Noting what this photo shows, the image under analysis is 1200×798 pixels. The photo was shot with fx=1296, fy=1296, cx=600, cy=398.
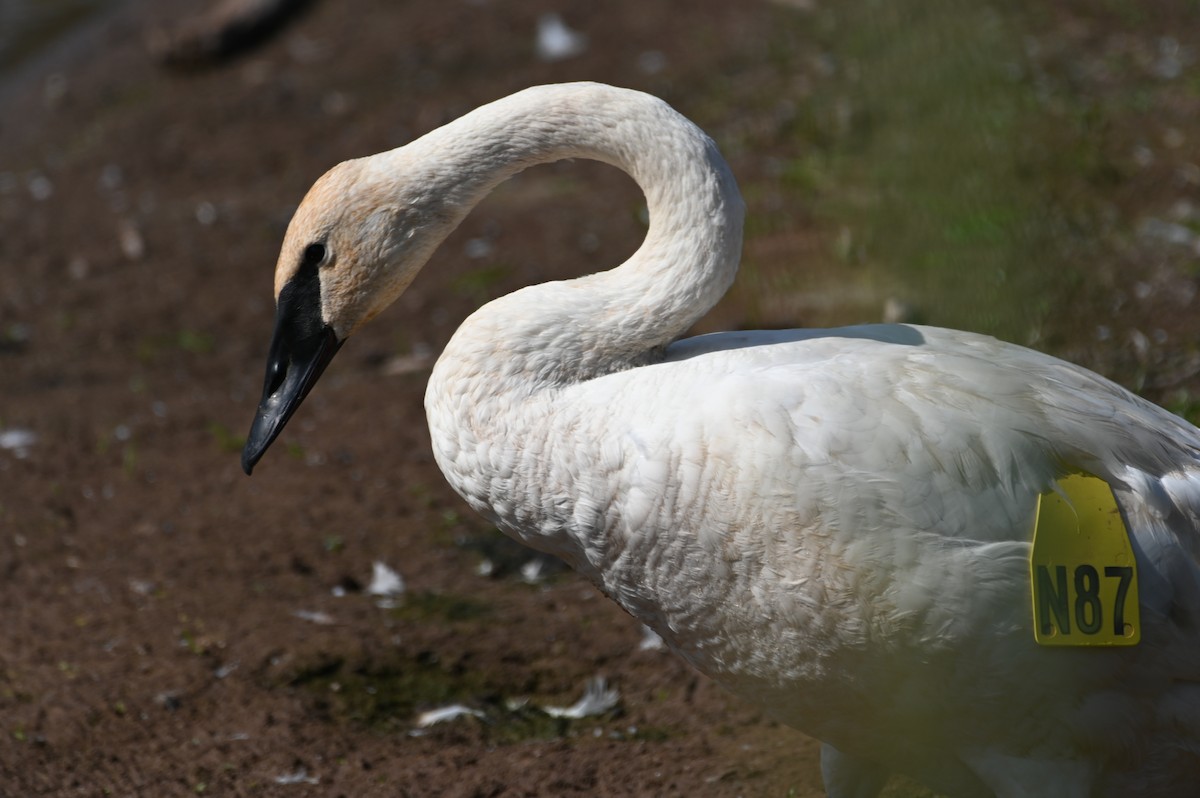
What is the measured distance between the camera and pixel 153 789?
3414 millimetres

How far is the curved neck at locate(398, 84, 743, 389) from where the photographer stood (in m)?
2.80

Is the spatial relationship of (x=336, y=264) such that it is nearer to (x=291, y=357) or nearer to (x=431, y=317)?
(x=291, y=357)

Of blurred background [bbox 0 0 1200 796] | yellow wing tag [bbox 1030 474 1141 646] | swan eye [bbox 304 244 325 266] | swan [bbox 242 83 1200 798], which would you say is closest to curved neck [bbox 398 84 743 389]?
swan [bbox 242 83 1200 798]

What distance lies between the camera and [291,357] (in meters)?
3.07

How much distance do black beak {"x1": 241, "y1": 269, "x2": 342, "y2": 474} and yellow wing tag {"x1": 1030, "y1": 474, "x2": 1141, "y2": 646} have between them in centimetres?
163

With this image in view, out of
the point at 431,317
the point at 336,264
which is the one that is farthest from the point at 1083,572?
the point at 431,317

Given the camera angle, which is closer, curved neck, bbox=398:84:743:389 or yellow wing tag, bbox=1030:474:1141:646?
yellow wing tag, bbox=1030:474:1141:646

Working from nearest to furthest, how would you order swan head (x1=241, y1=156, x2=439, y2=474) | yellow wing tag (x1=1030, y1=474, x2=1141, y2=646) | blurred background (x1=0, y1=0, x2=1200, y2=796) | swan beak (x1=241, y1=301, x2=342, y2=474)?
yellow wing tag (x1=1030, y1=474, x2=1141, y2=646), swan head (x1=241, y1=156, x2=439, y2=474), swan beak (x1=241, y1=301, x2=342, y2=474), blurred background (x1=0, y1=0, x2=1200, y2=796)

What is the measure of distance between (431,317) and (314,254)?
3.50m

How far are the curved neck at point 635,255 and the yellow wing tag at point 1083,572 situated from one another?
2.83ft

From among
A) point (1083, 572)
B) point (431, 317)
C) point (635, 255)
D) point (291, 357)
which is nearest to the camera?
point (1083, 572)

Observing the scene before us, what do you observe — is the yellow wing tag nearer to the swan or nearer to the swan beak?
the swan

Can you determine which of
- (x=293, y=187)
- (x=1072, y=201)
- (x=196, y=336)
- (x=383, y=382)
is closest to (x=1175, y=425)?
(x=1072, y=201)

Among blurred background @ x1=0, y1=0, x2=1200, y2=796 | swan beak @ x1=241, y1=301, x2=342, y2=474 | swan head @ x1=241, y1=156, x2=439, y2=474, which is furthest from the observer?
blurred background @ x1=0, y1=0, x2=1200, y2=796
